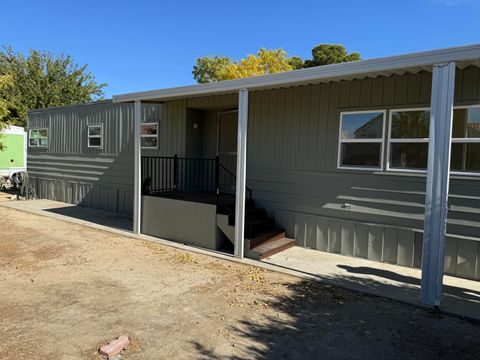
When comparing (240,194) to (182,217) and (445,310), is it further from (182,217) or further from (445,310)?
(445,310)

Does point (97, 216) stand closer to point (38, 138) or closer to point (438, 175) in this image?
point (38, 138)

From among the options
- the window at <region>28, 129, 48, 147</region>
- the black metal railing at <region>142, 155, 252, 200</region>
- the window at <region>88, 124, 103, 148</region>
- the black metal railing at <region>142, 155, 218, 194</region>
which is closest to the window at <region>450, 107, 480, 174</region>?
the black metal railing at <region>142, 155, 252, 200</region>

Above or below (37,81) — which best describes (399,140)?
below

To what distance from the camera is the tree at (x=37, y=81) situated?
20.3 m

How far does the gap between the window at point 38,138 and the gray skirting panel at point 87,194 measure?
4.23ft

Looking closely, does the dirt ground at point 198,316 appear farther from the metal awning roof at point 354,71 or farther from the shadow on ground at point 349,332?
the metal awning roof at point 354,71

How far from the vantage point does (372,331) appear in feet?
11.5

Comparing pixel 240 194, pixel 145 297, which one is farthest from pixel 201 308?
pixel 240 194

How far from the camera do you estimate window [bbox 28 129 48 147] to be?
1312 cm

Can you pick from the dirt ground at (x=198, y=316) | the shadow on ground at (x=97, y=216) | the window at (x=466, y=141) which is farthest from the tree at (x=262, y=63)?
the dirt ground at (x=198, y=316)

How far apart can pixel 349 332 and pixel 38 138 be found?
44.4 feet

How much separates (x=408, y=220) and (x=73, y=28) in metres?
15.2

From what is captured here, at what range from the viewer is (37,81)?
20484 mm

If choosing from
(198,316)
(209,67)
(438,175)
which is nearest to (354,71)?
(438,175)
